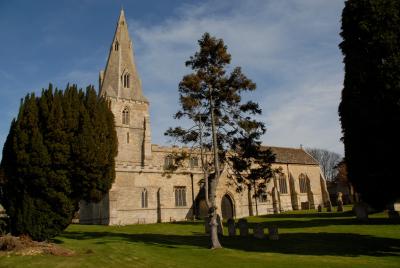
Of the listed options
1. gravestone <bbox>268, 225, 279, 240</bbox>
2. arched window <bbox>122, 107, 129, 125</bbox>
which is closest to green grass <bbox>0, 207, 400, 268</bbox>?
gravestone <bbox>268, 225, 279, 240</bbox>

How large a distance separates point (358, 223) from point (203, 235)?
1052 cm

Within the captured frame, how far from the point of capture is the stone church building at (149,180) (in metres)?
33.7

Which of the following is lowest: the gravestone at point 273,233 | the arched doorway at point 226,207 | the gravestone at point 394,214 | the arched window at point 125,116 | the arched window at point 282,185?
the gravestone at point 273,233

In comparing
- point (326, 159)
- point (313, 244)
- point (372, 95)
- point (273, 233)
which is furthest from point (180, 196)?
point (326, 159)

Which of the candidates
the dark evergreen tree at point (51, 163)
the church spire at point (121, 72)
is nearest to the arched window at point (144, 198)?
the church spire at point (121, 72)

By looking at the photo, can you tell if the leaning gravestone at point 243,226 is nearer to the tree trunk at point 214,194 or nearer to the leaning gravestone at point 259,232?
the leaning gravestone at point 259,232

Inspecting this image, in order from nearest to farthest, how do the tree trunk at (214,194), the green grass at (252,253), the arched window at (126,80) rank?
1. the green grass at (252,253)
2. the tree trunk at (214,194)
3. the arched window at (126,80)

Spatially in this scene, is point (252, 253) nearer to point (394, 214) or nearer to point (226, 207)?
point (394, 214)

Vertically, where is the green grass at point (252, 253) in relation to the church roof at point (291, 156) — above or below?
below

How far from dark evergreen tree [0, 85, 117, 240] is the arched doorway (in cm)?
2152

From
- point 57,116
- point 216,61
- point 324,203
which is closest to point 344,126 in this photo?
point 216,61

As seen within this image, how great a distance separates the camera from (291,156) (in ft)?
169

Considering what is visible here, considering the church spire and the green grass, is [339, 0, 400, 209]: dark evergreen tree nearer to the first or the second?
the green grass

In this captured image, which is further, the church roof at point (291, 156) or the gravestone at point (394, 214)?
the church roof at point (291, 156)
